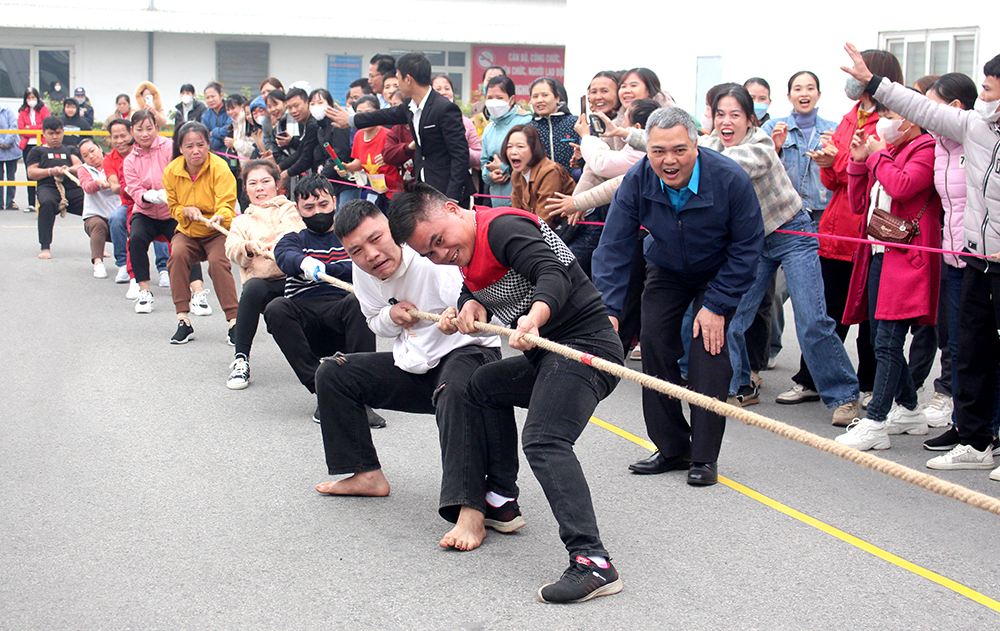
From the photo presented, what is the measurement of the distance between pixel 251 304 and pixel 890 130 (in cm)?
390

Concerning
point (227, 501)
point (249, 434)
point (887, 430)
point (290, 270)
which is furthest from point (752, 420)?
point (290, 270)

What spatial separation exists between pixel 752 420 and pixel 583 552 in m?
0.88

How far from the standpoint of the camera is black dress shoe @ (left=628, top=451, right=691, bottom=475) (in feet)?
15.2

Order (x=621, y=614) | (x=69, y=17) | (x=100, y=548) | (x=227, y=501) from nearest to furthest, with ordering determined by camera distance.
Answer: (x=621, y=614), (x=100, y=548), (x=227, y=501), (x=69, y=17)

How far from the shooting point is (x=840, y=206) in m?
5.82

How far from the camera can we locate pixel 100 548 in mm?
3648

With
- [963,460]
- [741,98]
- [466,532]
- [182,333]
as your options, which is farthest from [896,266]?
[182,333]

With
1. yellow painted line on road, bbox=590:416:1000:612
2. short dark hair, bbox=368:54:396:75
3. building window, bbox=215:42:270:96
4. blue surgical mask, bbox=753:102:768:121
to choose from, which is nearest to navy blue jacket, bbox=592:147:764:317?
yellow painted line on road, bbox=590:416:1000:612

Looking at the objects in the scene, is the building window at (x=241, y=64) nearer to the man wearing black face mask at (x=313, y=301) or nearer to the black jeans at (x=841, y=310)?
the man wearing black face mask at (x=313, y=301)

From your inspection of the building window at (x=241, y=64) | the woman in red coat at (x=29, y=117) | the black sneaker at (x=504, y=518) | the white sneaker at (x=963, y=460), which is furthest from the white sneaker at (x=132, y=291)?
the building window at (x=241, y=64)

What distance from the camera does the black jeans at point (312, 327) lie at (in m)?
5.61

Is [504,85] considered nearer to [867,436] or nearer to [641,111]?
[641,111]

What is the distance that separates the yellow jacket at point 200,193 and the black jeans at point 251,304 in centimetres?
159

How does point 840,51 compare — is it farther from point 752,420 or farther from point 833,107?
point 752,420
